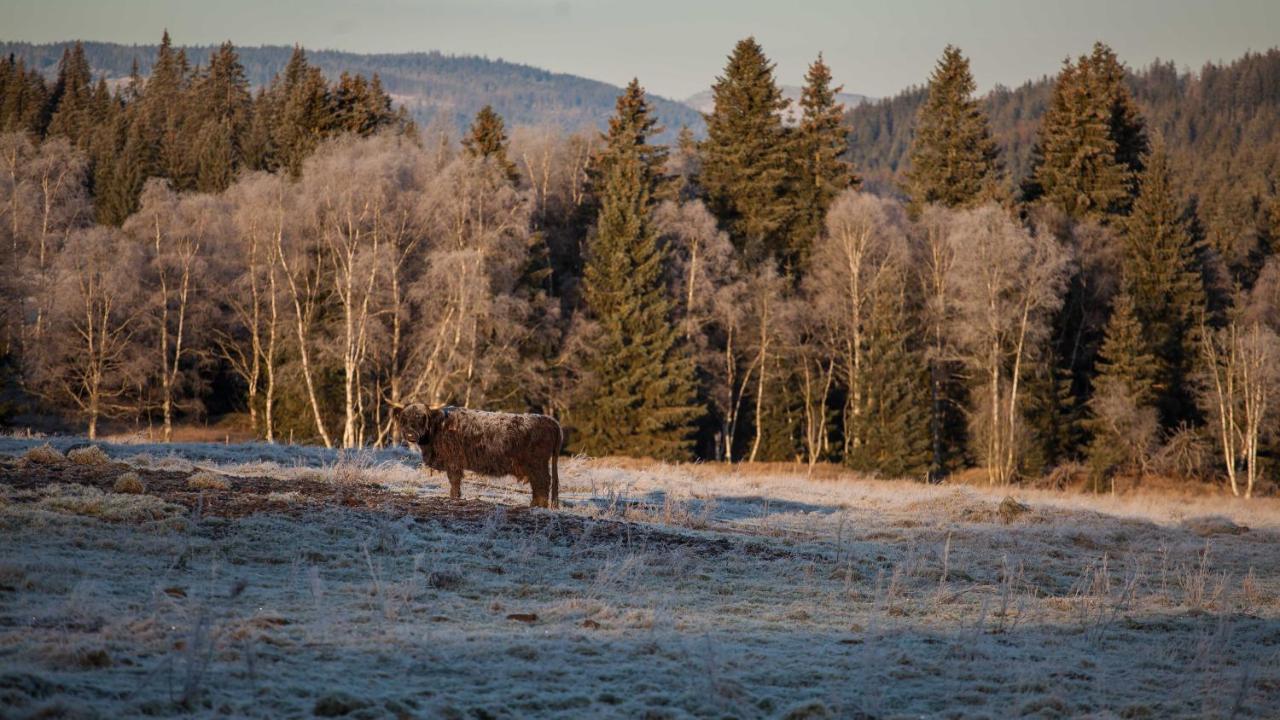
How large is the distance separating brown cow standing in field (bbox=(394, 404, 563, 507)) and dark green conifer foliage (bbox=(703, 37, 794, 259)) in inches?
1616

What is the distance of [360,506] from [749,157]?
164ft

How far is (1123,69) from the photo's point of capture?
68.8 metres

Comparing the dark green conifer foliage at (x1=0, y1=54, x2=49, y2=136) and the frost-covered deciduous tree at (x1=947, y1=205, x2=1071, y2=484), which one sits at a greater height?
the dark green conifer foliage at (x1=0, y1=54, x2=49, y2=136)

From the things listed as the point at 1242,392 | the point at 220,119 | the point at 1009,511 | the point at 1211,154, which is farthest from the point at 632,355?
the point at 1211,154

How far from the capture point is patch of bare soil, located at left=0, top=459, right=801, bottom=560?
13.2m

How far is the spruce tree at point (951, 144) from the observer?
204 ft

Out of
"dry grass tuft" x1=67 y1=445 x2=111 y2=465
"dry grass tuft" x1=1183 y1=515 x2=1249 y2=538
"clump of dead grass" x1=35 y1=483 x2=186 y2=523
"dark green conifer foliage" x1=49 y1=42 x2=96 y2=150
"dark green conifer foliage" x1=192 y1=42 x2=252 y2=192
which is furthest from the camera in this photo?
"dark green conifer foliage" x1=49 y1=42 x2=96 y2=150

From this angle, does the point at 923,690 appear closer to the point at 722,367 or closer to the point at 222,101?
the point at 722,367

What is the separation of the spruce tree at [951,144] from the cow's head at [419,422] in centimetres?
4934

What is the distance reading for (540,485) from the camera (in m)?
16.8

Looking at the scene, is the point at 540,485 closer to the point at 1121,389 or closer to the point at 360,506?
the point at 360,506

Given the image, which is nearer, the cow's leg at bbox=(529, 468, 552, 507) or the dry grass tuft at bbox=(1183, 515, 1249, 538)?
the cow's leg at bbox=(529, 468, 552, 507)

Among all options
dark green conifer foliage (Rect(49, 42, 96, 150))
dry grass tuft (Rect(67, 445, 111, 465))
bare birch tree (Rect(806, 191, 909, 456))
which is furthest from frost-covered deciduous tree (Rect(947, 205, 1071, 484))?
dark green conifer foliage (Rect(49, 42, 96, 150))

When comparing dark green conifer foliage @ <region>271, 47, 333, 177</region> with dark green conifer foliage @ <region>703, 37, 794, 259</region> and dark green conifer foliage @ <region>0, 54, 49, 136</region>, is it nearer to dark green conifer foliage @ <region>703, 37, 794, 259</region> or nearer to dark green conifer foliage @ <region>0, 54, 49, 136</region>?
dark green conifer foliage @ <region>703, 37, 794, 259</region>
